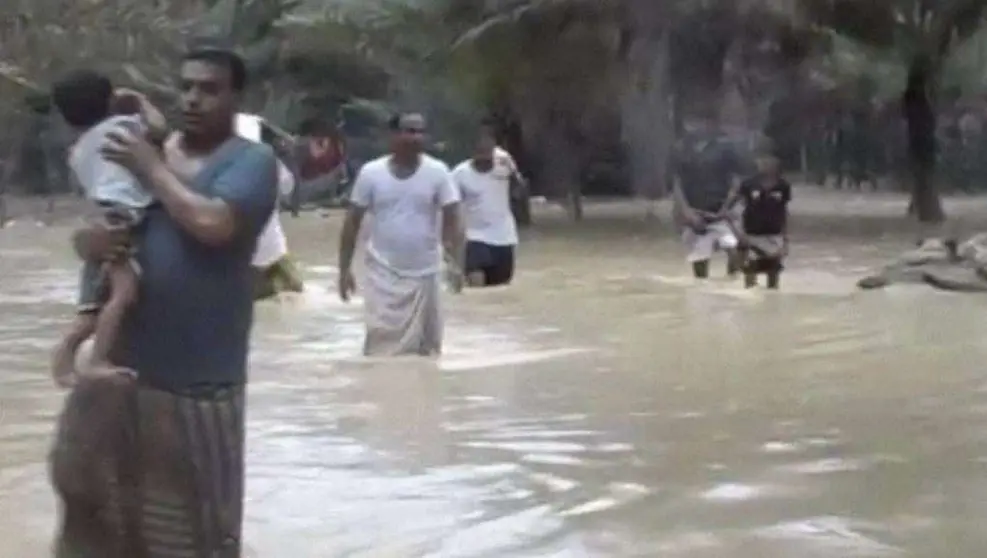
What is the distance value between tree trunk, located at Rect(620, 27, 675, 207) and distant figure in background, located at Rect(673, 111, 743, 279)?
6.81 metres

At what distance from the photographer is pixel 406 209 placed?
38.0 ft

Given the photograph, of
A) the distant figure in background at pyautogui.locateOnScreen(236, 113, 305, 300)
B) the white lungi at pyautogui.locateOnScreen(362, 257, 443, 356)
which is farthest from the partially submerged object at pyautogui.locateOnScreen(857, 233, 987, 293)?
the white lungi at pyautogui.locateOnScreen(362, 257, 443, 356)

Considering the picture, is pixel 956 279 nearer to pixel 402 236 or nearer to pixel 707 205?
pixel 707 205

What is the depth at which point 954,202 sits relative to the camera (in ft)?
136

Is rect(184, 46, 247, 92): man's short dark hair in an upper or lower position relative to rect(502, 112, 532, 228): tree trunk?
upper

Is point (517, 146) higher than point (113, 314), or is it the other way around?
point (113, 314)

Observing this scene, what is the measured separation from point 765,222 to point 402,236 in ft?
23.6

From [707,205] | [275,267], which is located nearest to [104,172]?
[275,267]

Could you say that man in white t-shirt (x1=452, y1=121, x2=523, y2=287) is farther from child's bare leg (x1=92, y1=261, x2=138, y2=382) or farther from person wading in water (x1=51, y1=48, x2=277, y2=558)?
child's bare leg (x1=92, y1=261, x2=138, y2=382)

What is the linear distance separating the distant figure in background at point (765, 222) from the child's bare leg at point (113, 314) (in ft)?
45.6

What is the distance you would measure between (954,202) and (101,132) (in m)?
37.9

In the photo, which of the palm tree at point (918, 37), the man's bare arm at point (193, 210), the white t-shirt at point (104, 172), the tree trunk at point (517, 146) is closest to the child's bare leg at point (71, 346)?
the white t-shirt at point (104, 172)

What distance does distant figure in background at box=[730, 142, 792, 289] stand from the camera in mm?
18203

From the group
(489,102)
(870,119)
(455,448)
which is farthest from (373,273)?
(870,119)
